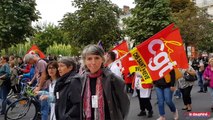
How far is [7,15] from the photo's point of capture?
19.8 metres

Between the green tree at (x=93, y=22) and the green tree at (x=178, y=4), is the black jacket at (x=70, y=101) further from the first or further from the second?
the green tree at (x=178, y=4)

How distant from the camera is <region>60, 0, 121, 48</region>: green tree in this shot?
24877 millimetres

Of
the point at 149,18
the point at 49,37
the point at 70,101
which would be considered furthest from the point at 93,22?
the point at 49,37

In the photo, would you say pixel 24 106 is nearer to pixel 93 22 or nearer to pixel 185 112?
pixel 185 112

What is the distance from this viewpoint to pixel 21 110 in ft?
30.1

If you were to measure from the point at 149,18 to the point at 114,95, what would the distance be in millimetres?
28735

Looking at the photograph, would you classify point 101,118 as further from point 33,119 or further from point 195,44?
point 195,44

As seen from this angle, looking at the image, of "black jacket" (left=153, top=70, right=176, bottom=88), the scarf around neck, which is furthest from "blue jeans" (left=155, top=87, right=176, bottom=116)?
the scarf around neck

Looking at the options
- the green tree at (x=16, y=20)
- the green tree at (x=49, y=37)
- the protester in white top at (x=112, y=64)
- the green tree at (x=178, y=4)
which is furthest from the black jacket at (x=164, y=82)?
the green tree at (x=49, y=37)

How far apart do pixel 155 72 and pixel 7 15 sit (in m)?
14.6

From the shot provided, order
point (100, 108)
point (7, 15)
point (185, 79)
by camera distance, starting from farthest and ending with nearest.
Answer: point (7, 15)
point (185, 79)
point (100, 108)

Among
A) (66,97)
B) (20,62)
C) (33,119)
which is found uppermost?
(20,62)

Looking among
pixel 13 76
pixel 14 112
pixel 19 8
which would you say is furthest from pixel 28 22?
pixel 14 112

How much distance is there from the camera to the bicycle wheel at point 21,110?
8812mm
